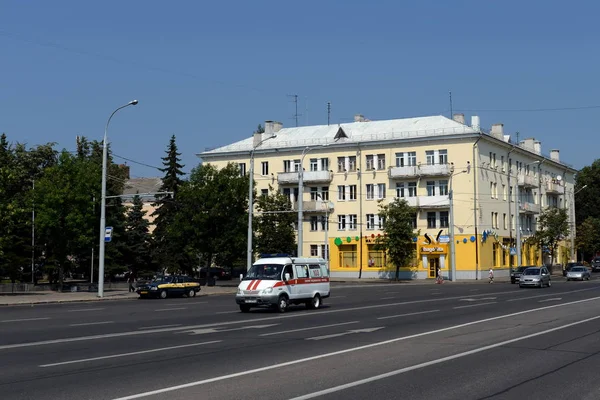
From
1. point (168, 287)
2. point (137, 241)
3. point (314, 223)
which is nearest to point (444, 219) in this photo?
point (314, 223)

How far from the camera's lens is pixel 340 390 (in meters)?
10.6

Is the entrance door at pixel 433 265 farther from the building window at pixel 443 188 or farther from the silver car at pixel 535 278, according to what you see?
the silver car at pixel 535 278

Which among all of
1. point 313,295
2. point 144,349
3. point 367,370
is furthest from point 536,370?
point 313,295

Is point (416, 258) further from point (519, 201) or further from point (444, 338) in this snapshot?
point (444, 338)

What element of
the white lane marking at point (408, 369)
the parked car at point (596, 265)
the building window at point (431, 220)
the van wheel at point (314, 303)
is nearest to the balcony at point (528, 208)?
the building window at point (431, 220)

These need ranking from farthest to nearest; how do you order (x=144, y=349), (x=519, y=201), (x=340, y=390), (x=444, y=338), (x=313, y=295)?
(x=519, y=201) → (x=313, y=295) → (x=444, y=338) → (x=144, y=349) → (x=340, y=390)

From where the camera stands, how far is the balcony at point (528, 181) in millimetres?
84625

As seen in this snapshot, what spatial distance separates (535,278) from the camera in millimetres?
51469

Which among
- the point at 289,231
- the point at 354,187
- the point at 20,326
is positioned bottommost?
the point at 20,326

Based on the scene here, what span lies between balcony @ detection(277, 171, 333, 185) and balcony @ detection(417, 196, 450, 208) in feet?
35.1

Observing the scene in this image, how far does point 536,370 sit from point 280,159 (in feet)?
235

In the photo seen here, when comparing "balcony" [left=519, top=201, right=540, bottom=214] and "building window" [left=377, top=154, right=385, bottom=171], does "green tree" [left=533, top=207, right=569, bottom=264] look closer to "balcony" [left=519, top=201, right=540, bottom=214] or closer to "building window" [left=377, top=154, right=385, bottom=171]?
"balcony" [left=519, top=201, right=540, bottom=214]

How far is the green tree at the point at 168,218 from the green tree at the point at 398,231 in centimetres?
1963

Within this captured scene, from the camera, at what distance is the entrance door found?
249 feet
